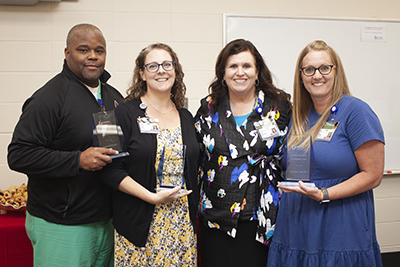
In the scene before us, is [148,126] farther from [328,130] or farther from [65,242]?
[328,130]

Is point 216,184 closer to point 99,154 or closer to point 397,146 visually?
point 99,154

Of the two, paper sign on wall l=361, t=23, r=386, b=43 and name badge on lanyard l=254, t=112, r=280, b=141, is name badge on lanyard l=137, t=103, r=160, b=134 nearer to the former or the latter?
name badge on lanyard l=254, t=112, r=280, b=141

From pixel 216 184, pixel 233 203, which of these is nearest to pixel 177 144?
pixel 216 184

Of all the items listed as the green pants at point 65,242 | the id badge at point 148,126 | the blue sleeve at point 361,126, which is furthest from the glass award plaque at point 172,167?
the blue sleeve at point 361,126

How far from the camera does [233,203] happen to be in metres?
1.72

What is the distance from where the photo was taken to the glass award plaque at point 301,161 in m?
1.52

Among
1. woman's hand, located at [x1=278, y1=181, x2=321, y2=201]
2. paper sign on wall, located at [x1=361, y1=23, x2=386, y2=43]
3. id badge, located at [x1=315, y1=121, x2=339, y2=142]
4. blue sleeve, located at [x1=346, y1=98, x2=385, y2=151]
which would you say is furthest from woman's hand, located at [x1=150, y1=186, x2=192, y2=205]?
paper sign on wall, located at [x1=361, y1=23, x2=386, y2=43]

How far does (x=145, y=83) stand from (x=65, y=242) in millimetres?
965

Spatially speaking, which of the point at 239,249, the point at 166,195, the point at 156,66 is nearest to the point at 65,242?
the point at 166,195

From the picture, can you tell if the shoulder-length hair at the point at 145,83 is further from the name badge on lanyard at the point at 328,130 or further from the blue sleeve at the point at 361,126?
the blue sleeve at the point at 361,126

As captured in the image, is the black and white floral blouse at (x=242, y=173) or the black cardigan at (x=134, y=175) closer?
the black cardigan at (x=134, y=175)

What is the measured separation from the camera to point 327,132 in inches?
62.0

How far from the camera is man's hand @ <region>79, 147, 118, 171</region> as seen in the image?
4.94 ft

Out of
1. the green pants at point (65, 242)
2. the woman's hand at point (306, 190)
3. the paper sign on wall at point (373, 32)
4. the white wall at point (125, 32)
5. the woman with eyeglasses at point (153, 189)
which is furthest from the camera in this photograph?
the paper sign on wall at point (373, 32)
